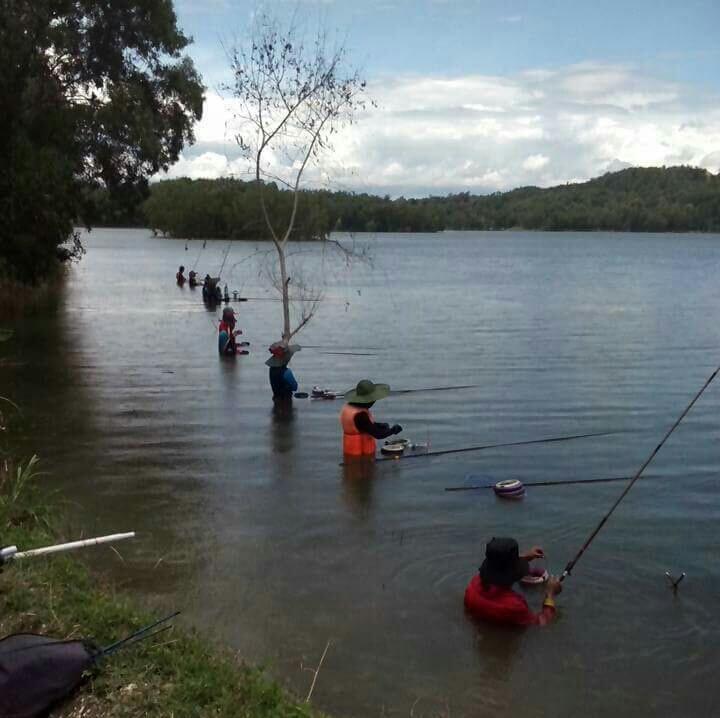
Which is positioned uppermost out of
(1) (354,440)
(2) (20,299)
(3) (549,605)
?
(2) (20,299)

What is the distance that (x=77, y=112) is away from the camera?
891 inches

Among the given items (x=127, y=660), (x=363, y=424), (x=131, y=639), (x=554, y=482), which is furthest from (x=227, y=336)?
(x=127, y=660)

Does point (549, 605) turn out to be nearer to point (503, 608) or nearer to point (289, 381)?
point (503, 608)

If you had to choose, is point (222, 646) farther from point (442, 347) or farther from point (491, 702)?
point (442, 347)

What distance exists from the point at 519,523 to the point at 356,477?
2.55 meters

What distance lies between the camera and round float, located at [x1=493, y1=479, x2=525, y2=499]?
37.1ft

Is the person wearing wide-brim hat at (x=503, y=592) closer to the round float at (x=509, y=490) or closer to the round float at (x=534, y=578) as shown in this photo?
the round float at (x=534, y=578)

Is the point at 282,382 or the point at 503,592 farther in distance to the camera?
the point at 282,382

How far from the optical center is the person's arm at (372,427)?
12.1 meters

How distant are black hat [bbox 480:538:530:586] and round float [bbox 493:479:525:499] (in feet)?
11.8

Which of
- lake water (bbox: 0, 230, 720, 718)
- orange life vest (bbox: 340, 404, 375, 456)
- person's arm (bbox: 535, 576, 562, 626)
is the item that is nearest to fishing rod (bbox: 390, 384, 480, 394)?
lake water (bbox: 0, 230, 720, 718)

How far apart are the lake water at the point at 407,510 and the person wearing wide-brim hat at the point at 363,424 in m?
0.40

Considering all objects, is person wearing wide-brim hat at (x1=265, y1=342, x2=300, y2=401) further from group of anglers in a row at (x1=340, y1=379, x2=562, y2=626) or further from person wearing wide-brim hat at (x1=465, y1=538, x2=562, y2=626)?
person wearing wide-brim hat at (x1=465, y1=538, x2=562, y2=626)

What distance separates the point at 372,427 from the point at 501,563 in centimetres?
497
